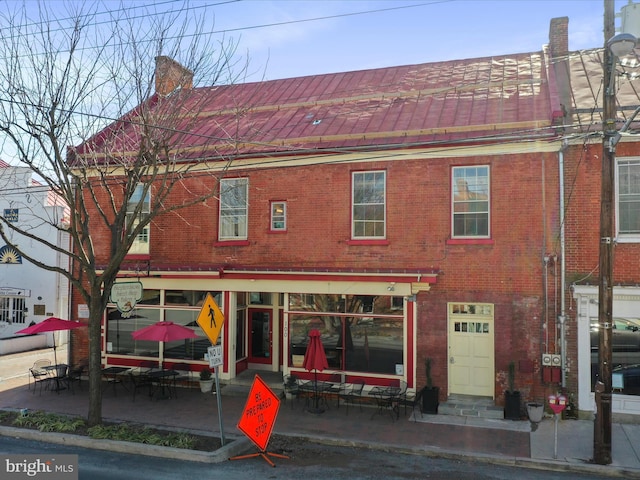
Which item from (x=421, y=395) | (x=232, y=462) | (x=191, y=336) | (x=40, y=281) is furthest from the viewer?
(x=40, y=281)

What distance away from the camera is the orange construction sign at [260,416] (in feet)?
33.0

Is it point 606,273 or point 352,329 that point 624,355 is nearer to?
point 606,273

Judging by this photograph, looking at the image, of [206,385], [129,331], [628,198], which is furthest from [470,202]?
[129,331]

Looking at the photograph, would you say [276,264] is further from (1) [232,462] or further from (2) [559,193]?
(2) [559,193]

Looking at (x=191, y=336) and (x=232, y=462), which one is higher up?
(x=191, y=336)

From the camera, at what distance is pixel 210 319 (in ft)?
34.6

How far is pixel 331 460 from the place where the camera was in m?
10.1

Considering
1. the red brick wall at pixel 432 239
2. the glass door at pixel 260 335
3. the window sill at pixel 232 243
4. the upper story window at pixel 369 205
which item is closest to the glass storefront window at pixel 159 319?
the red brick wall at pixel 432 239

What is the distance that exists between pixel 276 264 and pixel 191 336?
9.93ft

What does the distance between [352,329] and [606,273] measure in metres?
6.58

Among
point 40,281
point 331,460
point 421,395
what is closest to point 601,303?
point 421,395

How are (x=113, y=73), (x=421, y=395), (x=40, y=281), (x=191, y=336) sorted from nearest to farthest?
(x=113, y=73) → (x=421, y=395) → (x=191, y=336) → (x=40, y=281)

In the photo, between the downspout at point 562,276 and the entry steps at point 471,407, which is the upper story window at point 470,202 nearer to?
the downspout at point 562,276

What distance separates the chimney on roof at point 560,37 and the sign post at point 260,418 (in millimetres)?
14141
